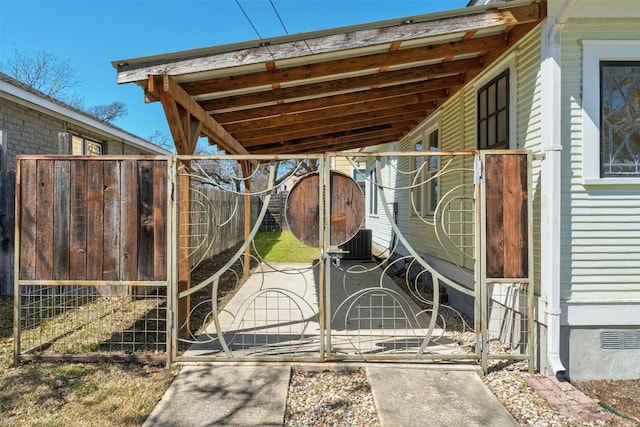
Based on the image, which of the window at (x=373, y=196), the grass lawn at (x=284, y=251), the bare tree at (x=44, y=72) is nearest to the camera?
the grass lawn at (x=284, y=251)

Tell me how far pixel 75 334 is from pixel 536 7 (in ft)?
18.5

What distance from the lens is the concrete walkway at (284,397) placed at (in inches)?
105

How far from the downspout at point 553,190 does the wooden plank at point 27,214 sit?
4.56 meters

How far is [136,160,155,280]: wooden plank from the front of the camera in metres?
3.50

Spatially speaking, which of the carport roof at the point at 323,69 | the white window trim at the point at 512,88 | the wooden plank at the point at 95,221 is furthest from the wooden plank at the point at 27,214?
the white window trim at the point at 512,88

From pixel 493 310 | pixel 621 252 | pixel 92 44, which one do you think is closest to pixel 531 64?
pixel 621 252

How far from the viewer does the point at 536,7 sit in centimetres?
336

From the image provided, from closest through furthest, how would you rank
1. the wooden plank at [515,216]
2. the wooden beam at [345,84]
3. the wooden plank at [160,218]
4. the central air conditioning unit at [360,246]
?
1. the wooden plank at [515,216]
2. the wooden plank at [160,218]
3. the wooden beam at [345,84]
4. the central air conditioning unit at [360,246]

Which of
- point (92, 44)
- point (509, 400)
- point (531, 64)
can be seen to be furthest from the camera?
point (92, 44)

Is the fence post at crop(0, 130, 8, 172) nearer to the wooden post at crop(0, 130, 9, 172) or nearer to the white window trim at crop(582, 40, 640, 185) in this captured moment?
the wooden post at crop(0, 130, 9, 172)

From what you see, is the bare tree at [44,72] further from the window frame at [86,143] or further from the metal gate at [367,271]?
the metal gate at [367,271]

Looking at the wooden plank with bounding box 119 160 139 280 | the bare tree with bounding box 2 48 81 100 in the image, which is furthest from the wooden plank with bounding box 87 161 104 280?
the bare tree with bounding box 2 48 81 100

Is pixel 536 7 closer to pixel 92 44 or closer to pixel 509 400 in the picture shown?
pixel 509 400

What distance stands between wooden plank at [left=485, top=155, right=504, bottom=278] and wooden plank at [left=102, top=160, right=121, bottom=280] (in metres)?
3.31
